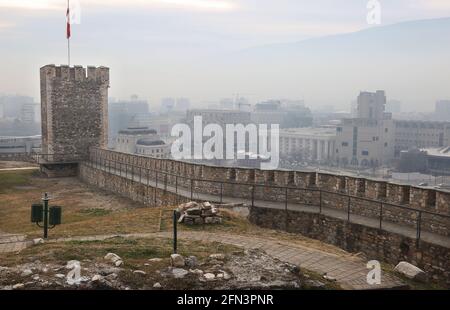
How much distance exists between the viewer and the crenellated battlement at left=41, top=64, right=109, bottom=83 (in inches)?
1119

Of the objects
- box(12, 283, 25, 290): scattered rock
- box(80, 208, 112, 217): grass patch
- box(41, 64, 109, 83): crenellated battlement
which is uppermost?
box(41, 64, 109, 83): crenellated battlement

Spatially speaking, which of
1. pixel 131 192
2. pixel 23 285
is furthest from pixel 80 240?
pixel 131 192

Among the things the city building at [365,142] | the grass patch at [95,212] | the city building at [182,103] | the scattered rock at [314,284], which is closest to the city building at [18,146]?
the grass patch at [95,212]

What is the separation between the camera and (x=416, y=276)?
8.21 m

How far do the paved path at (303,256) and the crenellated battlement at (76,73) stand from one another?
19.8m

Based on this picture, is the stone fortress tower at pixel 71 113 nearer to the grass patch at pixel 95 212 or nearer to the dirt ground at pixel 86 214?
the dirt ground at pixel 86 214

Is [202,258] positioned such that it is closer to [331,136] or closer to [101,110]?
[101,110]

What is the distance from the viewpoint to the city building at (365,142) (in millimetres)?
79250

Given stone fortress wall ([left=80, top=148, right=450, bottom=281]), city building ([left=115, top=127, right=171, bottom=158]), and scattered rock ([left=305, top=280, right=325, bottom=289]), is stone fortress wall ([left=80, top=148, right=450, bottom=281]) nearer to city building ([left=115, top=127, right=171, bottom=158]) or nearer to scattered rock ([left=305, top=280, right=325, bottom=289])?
scattered rock ([left=305, top=280, right=325, bottom=289])

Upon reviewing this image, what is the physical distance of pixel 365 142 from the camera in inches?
3226

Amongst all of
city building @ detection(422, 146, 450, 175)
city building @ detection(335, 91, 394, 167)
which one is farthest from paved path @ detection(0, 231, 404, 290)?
city building @ detection(335, 91, 394, 167)

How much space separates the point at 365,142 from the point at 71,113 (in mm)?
61784

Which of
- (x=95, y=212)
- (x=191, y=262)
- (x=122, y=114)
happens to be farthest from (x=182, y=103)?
(x=191, y=262)

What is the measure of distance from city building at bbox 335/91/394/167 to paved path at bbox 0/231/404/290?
67666mm
